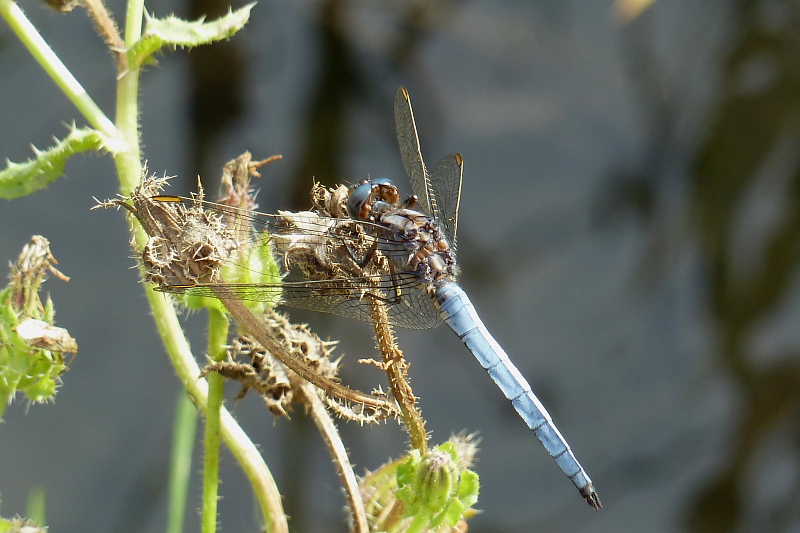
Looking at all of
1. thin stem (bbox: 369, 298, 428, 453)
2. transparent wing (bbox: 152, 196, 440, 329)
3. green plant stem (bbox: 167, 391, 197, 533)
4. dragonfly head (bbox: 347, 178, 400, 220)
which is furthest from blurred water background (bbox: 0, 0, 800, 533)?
thin stem (bbox: 369, 298, 428, 453)

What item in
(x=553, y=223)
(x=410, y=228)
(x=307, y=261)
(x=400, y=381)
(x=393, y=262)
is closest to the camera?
(x=400, y=381)

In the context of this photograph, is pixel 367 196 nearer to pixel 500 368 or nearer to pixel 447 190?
pixel 447 190

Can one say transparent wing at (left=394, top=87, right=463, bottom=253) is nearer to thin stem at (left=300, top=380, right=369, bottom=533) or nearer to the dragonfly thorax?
the dragonfly thorax

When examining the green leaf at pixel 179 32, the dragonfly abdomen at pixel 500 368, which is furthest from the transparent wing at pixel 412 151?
the green leaf at pixel 179 32

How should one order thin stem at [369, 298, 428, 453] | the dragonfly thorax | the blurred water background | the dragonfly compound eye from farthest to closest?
1. the blurred water background
2. the dragonfly thorax
3. the dragonfly compound eye
4. thin stem at [369, 298, 428, 453]

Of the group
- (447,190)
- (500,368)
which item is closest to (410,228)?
(447,190)

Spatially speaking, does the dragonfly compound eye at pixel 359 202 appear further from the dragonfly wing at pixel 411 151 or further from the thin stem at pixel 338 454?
the thin stem at pixel 338 454

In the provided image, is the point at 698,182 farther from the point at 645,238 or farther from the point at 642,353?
the point at 642,353
